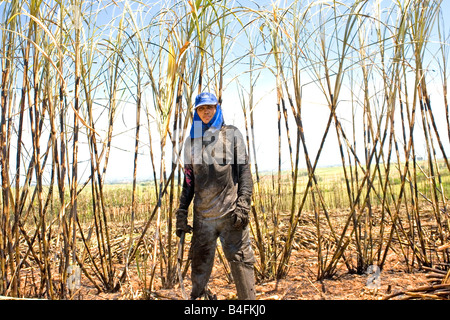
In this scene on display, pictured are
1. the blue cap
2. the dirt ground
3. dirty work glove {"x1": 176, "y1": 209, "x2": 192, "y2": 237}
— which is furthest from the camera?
the dirt ground

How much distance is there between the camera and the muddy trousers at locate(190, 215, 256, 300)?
1.82 m

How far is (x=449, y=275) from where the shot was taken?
63.8 inches

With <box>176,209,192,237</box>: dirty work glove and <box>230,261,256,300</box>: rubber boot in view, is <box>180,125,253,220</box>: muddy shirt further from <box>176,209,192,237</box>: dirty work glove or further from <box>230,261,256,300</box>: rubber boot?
<box>230,261,256,300</box>: rubber boot

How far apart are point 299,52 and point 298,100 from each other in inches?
10.5

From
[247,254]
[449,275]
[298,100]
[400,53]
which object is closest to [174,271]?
[247,254]

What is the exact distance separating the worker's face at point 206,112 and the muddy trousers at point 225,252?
0.49m

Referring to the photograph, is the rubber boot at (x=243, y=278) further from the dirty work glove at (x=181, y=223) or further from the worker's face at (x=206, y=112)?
the worker's face at (x=206, y=112)

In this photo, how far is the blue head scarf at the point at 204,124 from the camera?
1.81m

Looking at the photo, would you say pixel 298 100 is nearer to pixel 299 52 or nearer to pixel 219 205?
pixel 299 52

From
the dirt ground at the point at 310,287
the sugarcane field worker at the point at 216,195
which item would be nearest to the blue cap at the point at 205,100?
the sugarcane field worker at the point at 216,195

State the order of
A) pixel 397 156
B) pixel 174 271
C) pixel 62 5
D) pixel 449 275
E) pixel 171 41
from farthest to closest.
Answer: pixel 397 156
pixel 174 271
pixel 171 41
pixel 62 5
pixel 449 275

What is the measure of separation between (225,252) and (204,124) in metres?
0.65

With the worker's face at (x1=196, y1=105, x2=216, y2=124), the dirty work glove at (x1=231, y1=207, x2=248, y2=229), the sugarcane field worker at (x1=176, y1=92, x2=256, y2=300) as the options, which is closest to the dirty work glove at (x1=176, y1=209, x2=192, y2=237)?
the sugarcane field worker at (x1=176, y1=92, x2=256, y2=300)

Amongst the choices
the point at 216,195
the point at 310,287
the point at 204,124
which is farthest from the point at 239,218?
the point at 310,287
